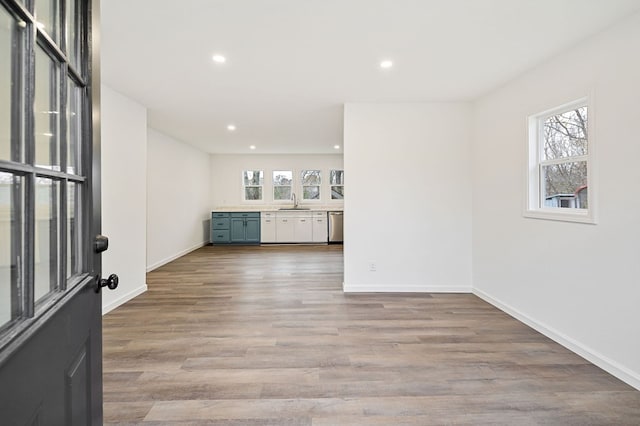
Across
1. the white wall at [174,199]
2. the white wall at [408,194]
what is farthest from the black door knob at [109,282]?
the white wall at [174,199]

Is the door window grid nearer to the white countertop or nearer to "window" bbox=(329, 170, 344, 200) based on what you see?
the white countertop

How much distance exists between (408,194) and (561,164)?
1512 mm

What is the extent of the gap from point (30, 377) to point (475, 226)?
3.97 metres

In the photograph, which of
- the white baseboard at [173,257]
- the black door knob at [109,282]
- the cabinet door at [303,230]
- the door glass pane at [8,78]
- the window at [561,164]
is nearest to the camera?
the door glass pane at [8,78]

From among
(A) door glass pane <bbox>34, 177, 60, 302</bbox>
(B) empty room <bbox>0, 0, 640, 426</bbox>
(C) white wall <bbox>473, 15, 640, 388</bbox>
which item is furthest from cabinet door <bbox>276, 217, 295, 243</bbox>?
(A) door glass pane <bbox>34, 177, 60, 302</bbox>

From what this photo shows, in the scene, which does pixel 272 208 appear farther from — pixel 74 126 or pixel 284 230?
pixel 74 126

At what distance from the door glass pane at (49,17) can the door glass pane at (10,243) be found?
0.37 meters

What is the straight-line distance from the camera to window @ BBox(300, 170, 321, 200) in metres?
8.59

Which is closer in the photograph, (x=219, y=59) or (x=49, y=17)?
(x=49, y=17)

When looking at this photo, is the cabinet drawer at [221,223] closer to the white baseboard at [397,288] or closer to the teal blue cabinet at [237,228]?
the teal blue cabinet at [237,228]

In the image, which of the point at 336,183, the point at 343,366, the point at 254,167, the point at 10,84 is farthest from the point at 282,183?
the point at 10,84

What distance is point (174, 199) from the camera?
6.09m

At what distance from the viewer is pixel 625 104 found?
80.8 inches

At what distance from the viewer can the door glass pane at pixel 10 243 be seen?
589 millimetres
